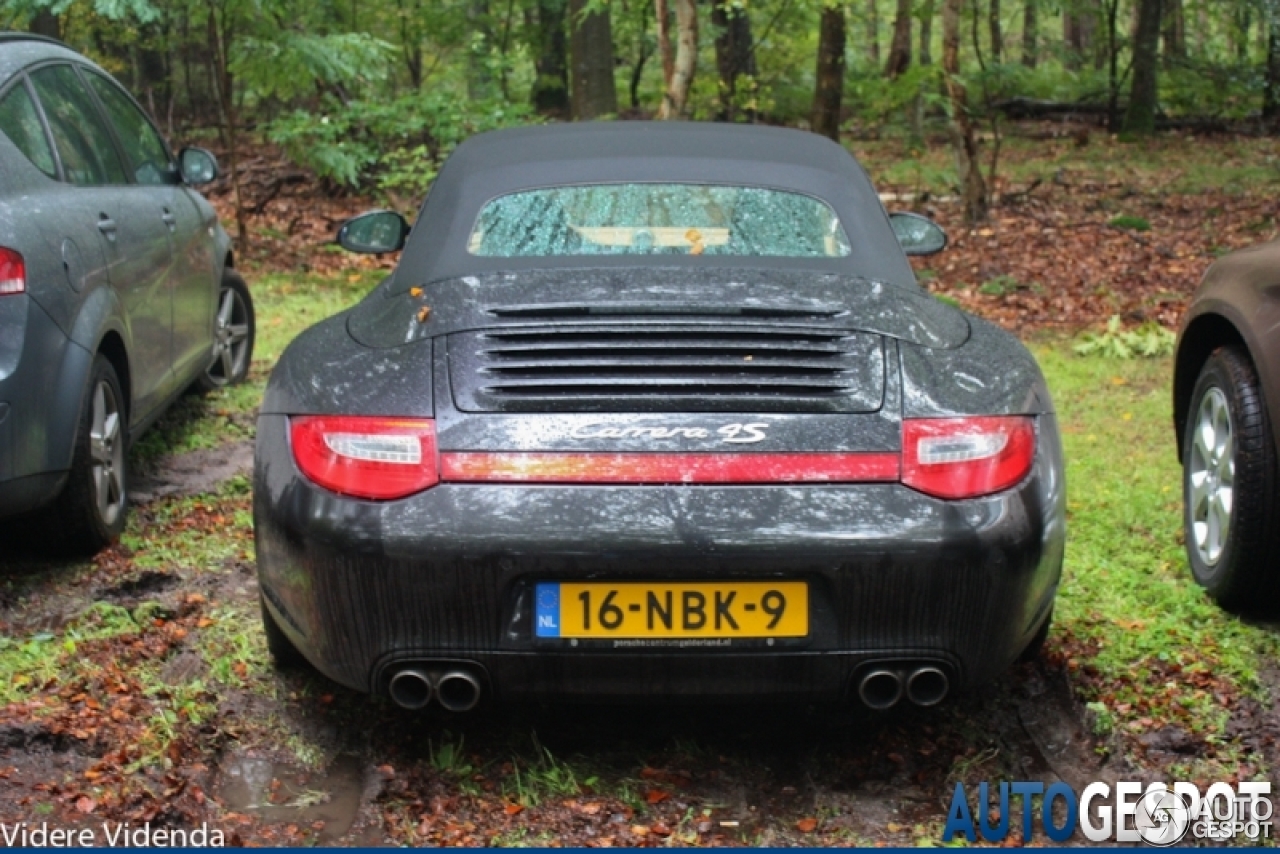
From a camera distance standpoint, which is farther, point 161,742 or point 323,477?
point 161,742

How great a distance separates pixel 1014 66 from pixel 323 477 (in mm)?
24742

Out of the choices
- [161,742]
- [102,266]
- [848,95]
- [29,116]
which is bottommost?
[848,95]

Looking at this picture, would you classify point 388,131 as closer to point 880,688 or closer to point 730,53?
point 730,53

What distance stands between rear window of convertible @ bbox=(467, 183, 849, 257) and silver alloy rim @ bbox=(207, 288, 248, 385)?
11.5 ft

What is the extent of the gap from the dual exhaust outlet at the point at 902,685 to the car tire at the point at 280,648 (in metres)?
1.50

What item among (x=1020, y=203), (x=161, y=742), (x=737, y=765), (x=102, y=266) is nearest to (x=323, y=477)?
(x=161, y=742)

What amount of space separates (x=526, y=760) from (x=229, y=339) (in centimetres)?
480

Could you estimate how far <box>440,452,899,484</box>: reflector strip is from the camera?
3025mm

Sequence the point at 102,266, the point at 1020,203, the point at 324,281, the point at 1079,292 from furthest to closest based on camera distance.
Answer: the point at 1020,203 → the point at 324,281 → the point at 1079,292 → the point at 102,266

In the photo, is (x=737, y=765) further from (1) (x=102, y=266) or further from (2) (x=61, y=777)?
(1) (x=102, y=266)

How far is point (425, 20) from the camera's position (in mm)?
21516

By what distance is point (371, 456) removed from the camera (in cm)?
310

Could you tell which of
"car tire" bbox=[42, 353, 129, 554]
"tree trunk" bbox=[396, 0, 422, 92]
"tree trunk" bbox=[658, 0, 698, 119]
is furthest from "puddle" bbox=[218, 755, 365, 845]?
"tree trunk" bbox=[396, 0, 422, 92]

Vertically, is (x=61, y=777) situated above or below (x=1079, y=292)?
above
